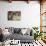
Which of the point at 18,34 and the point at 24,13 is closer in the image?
the point at 18,34

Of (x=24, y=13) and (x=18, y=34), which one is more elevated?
(x=24, y=13)

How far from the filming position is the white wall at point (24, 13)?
195 inches

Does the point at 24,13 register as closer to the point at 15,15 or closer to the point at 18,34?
the point at 15,15

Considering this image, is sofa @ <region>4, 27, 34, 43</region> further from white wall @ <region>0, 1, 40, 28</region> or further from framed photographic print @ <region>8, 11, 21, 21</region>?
framed photographic print @ <region>8, 11, 21, 21</region>

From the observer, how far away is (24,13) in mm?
4984

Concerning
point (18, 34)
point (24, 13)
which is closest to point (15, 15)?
point (24, 13)

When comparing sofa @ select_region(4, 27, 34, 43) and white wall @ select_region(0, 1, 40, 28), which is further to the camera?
white wall @ select_region(0, 1, 40, 28)

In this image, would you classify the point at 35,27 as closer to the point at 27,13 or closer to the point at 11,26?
the point at 27,13

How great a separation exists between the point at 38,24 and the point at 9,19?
127cm

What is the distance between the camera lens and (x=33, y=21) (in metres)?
4.98

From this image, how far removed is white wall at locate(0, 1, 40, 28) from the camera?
195 inches

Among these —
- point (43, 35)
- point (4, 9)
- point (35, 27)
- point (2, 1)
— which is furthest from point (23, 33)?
point (2, 1)

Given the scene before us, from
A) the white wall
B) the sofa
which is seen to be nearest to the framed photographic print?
the white wall

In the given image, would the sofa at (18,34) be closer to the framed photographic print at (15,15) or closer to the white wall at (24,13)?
the white wall at (24,13)
